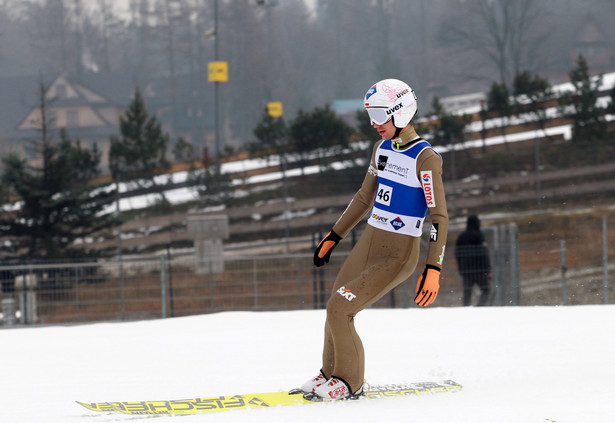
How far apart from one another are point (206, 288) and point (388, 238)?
891cm

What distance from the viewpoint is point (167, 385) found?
581cm

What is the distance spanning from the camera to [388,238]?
5.02 m

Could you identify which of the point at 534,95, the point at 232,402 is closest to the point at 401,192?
the point at 232,402

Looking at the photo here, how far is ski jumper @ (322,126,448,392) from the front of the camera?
4871 mm

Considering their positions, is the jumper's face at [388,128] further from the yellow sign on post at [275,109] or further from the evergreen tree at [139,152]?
the yellow sign on post at [275,109]

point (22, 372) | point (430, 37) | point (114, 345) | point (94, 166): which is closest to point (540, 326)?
point (114, 345)

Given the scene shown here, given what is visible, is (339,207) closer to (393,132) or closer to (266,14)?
(393,132)

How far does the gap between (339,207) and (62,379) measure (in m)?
17.1

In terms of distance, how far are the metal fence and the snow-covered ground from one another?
9.28 ft

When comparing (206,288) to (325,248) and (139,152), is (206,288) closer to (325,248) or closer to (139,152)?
(325,248)

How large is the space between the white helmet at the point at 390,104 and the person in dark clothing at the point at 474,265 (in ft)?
22.0

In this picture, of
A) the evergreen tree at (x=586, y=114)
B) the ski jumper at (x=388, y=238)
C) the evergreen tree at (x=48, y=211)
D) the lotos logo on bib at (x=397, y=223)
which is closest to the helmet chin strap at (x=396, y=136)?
the ski jumper at (x=388, y=238)

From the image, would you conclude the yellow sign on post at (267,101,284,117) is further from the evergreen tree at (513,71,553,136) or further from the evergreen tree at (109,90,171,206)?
the evergreen tree at (513,71,553,136)

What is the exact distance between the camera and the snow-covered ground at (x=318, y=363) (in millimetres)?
4680
